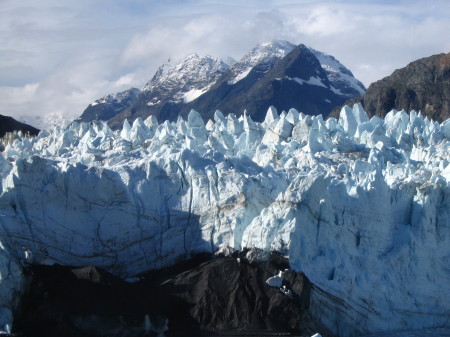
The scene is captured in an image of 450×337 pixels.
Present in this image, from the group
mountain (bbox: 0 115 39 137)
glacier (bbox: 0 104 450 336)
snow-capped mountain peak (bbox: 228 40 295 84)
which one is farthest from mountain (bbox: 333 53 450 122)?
glacier (bbox: 0 104 450 336)

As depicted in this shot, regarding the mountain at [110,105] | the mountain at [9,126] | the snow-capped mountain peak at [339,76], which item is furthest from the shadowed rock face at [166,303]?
the mountain at [110,105]

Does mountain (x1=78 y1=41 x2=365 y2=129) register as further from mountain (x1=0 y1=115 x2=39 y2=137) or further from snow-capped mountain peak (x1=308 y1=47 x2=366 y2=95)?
mountain (x1=0 y1=115 x2=39 y2=137)

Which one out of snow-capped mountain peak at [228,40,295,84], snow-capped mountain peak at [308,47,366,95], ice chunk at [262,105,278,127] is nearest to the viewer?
ice chunk at [262,105,278,127]

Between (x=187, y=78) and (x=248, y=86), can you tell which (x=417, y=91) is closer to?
(x=248, y=86)

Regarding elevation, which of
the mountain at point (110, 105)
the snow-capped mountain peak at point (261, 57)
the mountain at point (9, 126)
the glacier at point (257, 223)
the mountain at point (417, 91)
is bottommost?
the glacier at point (257, 223)

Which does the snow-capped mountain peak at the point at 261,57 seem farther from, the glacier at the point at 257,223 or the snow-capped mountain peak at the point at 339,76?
the glacier at the point at 257,223

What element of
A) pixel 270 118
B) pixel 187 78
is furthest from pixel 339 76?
pixel 270 118
